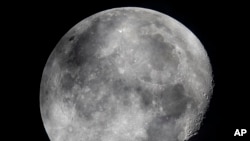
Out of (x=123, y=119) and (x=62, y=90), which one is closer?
(x=123, y=119)

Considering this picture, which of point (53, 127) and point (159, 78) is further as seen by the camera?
point (53, 127)

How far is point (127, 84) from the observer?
20.6ft

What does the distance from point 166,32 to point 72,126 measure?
252 centimetres

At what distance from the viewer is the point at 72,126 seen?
21.4 feet

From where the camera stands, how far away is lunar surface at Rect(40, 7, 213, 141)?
6.27 m

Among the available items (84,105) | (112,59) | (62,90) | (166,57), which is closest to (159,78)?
(166,57)

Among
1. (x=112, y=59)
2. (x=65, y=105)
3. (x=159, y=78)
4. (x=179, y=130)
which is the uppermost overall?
(x=112, y=59)

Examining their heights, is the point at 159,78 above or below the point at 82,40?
below

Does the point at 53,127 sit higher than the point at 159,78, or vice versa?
the point at 159,78

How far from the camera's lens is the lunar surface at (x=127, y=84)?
6266 millimetres

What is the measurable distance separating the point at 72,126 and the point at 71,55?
4.41 ft

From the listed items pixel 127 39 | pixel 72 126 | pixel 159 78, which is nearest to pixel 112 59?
pixel 127 39

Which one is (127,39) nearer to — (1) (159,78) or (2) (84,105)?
(1) (159,78)

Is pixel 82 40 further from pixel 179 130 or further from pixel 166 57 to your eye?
pixel 179 130
